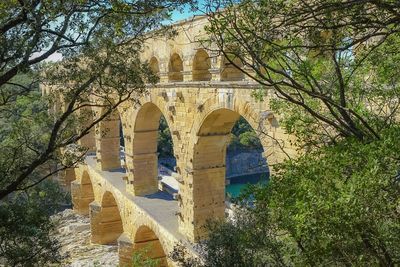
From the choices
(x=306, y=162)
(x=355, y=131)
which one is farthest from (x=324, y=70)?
(x=306, y=162)

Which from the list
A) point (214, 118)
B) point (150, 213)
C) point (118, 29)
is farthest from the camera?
point (150, 213)

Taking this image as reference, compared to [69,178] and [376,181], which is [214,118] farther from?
[69,178]

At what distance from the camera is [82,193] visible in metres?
24.3

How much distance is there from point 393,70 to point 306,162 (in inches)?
67.0

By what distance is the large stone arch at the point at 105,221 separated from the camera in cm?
1959

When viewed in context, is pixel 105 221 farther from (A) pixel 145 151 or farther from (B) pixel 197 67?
(B) pixel 197 67

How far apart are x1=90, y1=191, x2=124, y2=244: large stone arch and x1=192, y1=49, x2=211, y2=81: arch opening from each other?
30.6ft

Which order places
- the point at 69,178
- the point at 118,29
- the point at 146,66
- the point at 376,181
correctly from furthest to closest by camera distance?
the point at 69,178
the point at 146,66
the point at 118,29
the point at 376,181

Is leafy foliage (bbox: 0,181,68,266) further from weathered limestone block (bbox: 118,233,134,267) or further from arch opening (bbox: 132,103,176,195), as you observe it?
arch opening (bbox: 132,103,176,195)

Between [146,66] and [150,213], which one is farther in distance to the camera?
[150,213]

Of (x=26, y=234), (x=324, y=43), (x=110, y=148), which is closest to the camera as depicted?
(x=324, y=43)

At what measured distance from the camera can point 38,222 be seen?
240 inches

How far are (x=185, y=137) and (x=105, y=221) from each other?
31.7 ft

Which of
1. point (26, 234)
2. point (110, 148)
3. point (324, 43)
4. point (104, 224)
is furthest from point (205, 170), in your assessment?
point (110, 148)
